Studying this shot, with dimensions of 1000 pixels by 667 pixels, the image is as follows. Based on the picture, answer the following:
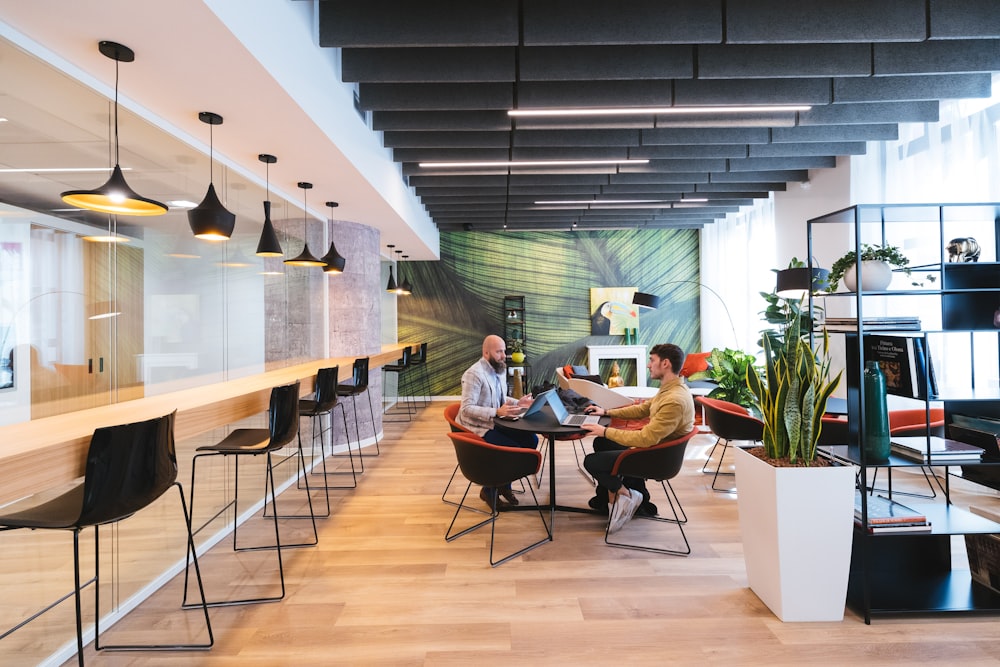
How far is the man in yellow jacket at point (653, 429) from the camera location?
3.35 metres

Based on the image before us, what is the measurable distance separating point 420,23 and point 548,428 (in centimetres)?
258

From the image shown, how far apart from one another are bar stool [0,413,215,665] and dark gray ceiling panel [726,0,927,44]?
375cm

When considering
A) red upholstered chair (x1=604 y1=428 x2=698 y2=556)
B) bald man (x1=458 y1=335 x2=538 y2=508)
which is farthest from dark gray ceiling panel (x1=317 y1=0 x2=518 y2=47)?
red upholstered chair (x1=604 y1=428 x2=698 y2=556)

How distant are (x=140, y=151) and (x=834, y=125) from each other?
554 cm

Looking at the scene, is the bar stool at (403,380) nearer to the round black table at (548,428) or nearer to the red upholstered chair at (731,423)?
the round black table at (548,428)

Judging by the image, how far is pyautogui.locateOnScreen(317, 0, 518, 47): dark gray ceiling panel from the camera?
326cm

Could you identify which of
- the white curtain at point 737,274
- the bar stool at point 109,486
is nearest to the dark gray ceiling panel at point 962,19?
the white curtain at point 737,274

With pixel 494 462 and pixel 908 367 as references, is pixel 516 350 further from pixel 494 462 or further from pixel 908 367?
pixel 908 367

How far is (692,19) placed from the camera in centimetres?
333

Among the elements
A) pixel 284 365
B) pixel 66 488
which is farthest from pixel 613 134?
pixel 66 488

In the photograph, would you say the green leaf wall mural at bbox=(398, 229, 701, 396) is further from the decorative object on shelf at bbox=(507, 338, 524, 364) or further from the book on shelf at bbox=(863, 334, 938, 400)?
the book on shelf at bbox=(863, 334, 938, 400)

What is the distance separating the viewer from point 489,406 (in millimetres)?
4188

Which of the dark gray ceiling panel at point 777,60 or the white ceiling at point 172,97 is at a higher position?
the dark gray ceiling panel at point 777,60

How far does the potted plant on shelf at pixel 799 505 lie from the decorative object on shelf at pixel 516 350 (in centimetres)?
698
